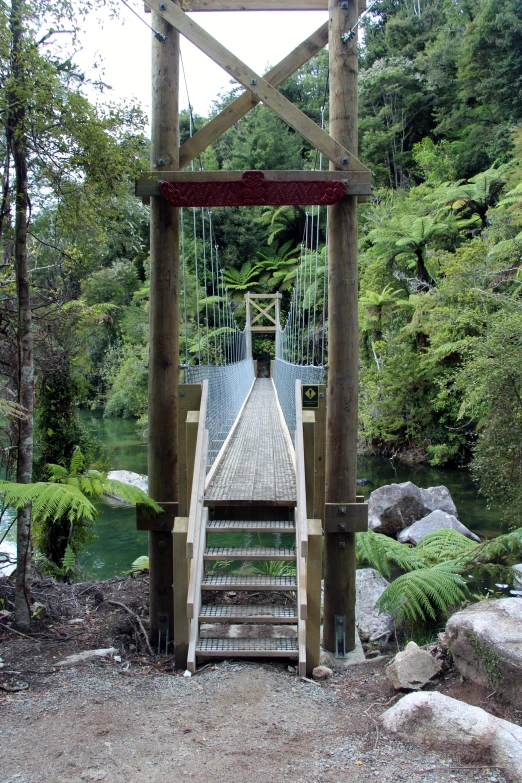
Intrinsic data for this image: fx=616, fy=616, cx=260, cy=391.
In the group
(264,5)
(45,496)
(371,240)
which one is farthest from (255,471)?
(371,240)

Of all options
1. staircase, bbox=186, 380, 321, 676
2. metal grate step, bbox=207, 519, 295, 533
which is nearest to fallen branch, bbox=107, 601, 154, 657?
staircase, bbox=186, 380, 321, 676

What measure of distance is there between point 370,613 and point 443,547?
2.77 feet

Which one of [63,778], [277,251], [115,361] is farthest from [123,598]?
[277,251]

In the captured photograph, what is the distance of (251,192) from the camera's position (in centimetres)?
312

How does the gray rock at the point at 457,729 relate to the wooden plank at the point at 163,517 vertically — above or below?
below

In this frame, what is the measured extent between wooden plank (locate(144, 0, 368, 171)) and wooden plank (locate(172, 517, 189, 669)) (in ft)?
6.66

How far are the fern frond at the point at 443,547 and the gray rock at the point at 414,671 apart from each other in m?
2.42

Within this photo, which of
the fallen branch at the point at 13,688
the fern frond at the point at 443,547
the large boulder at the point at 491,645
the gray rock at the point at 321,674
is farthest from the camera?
the fern frond at the point at 443,547

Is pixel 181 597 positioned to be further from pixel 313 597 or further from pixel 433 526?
pixel 433 526

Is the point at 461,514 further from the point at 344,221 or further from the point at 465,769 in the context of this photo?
the point at 465,769

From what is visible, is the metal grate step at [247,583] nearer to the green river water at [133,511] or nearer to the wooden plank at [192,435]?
the wooden plank at [192,435]

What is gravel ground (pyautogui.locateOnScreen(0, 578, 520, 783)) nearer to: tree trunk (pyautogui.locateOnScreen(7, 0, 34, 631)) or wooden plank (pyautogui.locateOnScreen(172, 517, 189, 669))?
wooden plank (pyautogui.locateOnScreen(172, 517, 189, 669))

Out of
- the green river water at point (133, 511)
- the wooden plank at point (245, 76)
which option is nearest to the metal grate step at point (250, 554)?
the wooden plank at point (245, 76)

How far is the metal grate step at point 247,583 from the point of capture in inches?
107
